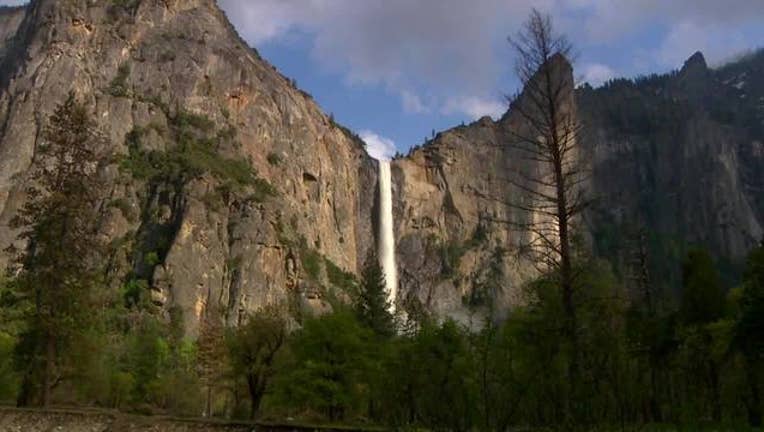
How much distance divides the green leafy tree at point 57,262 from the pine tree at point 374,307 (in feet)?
81.4

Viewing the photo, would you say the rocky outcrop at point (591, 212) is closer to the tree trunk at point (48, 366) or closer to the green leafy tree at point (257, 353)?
the green leafy tree at point (257, 353)

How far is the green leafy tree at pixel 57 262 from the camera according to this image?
31.9 meters

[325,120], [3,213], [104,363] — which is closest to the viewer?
[104,363]

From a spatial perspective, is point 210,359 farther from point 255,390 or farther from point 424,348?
point 424,348

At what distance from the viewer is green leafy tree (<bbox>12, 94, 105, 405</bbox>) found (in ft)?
105

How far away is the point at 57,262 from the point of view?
32.4 meters

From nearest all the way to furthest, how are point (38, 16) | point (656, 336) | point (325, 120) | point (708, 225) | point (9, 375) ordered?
point (656, 336) < point (9, 375) < point (38, 16) < point (325, 120) < point (708, 225)

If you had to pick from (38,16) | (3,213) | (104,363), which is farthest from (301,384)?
(38,16)

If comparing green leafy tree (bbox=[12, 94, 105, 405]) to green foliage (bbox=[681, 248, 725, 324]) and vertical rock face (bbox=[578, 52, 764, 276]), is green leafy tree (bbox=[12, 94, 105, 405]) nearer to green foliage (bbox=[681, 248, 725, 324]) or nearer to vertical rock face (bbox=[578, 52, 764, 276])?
green foliage (bbox=[681, 248, 725, 324])

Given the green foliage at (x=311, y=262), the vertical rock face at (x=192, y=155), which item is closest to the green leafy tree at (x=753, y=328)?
the vertical rock face at (x=192, y=155)

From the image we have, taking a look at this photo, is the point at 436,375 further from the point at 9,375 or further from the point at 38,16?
the point at 38,16

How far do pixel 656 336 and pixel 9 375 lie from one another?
1642 inches

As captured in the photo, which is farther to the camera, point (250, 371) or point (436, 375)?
point (250, 371)

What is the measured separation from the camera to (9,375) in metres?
49.9
